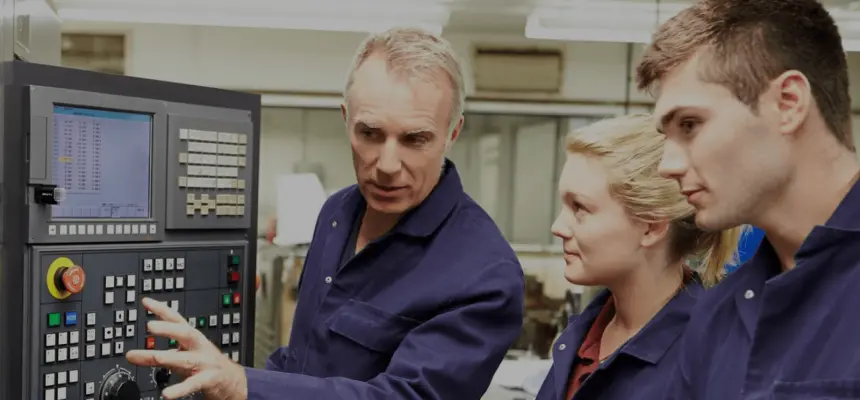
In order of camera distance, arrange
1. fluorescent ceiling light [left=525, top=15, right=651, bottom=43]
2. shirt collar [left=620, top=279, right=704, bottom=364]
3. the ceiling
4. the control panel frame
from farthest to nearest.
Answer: fluorescent ceiling light [left=525, top=15, right=651, bottom=43] < the ceiling < shirt collar [left=620, top=279, right=704, bottom=364] < the control panel frame

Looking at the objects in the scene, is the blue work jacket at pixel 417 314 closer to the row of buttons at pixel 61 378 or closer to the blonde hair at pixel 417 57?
the blonde hair at pixel 417 57

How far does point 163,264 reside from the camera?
1180 millimetres

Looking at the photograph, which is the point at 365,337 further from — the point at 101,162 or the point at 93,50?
the point at 93,50

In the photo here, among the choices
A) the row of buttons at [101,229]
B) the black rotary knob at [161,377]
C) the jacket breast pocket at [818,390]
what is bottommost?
the black rotary knob at [161,377]

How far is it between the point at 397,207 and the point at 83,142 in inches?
18.3

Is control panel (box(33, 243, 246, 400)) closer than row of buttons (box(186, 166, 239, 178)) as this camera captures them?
Yes

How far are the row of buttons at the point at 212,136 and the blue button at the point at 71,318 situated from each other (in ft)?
0.98

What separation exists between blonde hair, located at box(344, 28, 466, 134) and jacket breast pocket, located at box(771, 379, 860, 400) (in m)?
0.63

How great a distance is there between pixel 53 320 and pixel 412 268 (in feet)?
1.70

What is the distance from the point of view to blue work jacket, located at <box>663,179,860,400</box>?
782 mm

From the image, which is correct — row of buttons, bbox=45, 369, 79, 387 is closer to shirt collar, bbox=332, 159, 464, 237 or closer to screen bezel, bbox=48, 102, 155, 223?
screen bezel, bbox=48, 102, 155, 223

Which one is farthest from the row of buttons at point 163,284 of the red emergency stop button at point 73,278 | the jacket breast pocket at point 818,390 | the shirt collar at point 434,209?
the jacket breast pocket at point 818,390

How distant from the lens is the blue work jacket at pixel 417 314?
3.59 feet

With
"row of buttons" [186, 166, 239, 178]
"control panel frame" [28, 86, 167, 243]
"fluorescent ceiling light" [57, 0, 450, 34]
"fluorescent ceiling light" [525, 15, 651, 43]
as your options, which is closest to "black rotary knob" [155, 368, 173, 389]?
"control panel frame" [28, 86, 167, 243]
